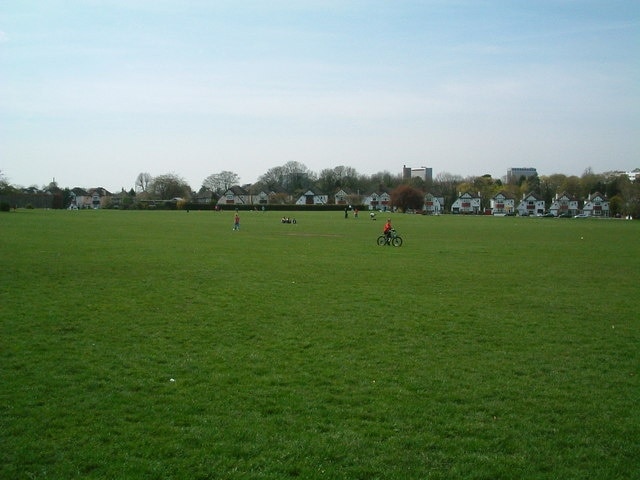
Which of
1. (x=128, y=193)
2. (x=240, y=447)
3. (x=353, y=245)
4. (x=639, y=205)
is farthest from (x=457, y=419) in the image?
(x=128, y=193)

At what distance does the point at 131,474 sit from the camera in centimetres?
531

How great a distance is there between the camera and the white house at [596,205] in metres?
137

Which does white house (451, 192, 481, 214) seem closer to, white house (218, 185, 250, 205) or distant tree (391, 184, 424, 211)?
distant tree (391, 184, 424, 211)

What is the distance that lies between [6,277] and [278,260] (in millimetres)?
10045

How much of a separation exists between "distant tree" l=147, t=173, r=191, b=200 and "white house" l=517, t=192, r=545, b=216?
8996 centimetres

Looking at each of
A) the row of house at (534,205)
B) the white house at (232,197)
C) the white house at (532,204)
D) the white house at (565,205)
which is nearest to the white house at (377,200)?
the row of house at (534,205)

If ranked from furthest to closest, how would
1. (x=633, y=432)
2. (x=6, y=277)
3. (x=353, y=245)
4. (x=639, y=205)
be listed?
(x=639, y=205)
(x=353, y=245)
(x=6, y=277)
(x=633, y=432)

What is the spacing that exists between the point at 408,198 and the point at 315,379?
12599 centimetres

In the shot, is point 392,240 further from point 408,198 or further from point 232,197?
point 232,197

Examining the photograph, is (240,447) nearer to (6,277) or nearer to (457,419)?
(457,419)

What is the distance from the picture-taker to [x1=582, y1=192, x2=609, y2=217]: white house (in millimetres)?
136875

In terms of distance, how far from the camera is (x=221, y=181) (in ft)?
549

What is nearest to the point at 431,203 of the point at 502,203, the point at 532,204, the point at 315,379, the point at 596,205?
the point at 502,203

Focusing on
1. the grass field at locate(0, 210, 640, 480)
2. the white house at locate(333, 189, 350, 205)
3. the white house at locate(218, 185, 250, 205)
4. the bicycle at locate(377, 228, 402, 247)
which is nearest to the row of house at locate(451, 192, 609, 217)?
the white house at locate(333, 189, 350, 205)
